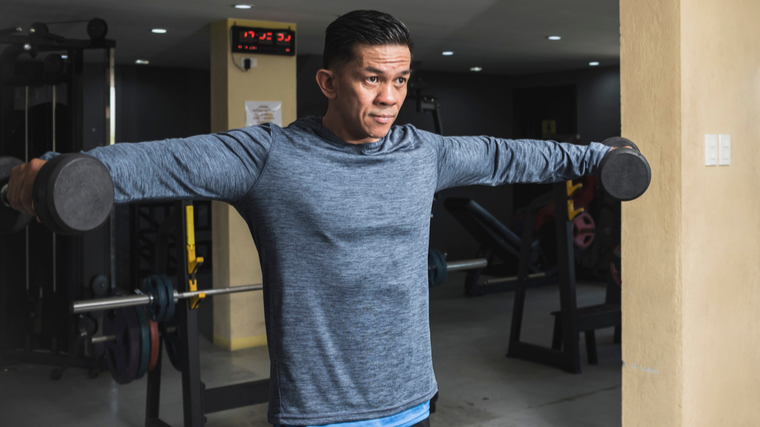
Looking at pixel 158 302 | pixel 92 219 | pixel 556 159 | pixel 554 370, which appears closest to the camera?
pixel 92 219

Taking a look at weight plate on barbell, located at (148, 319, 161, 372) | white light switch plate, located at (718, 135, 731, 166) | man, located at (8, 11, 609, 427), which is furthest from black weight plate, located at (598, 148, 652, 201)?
weight plate on barbell, located at (148, 319, 161, 372)

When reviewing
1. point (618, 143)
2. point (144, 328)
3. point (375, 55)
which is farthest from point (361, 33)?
point (144, 328)

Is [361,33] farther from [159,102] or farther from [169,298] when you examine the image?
[159,102]

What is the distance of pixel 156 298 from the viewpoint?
2.60 meters

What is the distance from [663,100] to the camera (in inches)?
82.9

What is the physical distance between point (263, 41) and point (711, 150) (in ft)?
10.6

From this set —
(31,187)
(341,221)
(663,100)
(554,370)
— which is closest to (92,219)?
(31,187)

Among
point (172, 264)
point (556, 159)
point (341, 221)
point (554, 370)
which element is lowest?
point (554, 370)

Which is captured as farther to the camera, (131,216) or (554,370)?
(131,216)

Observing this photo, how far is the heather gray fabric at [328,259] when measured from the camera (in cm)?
103

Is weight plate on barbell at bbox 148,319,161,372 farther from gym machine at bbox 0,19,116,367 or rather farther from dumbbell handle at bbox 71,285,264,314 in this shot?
gym machine at bbox 0,19,116,367

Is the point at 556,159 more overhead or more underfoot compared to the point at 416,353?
more overhead

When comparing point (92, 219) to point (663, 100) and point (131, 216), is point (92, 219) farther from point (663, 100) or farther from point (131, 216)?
point (131, 216)

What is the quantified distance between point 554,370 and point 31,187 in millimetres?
3801
